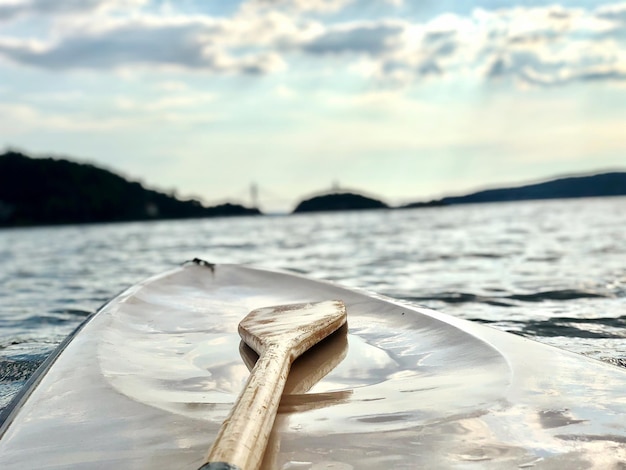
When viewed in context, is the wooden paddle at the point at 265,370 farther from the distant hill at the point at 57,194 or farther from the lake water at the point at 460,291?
the distant hill at the point at 57,194

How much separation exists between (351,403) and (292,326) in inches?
27.9

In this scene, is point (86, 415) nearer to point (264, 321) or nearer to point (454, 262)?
point (264, 321)

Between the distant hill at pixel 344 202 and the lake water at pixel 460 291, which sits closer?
the lake water at pixel 460 291

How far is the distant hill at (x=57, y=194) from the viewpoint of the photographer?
2766 inches

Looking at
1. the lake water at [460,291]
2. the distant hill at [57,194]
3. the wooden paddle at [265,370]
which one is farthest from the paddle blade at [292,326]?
the distant hill at [57,194]

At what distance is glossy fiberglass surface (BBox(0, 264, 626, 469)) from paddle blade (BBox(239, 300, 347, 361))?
75mm

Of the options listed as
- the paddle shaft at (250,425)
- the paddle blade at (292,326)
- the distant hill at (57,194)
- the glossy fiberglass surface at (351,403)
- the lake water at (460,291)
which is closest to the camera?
the paddle shaft at (250,425)

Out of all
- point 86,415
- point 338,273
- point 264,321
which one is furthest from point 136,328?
point 338,273

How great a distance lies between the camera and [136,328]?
9.91 ft

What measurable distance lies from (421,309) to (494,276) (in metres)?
4.65

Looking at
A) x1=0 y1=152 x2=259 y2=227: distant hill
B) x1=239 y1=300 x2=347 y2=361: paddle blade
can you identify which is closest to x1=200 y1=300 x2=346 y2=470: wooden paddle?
x1=239 y1=300 x2=347 y2=361: paddle blade

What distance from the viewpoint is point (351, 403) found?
1808 millimetres

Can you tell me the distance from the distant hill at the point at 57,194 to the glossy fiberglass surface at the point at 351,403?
73450 millimetres

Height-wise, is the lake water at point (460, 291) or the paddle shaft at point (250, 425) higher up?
the paddle shaft at point (250, 425)
